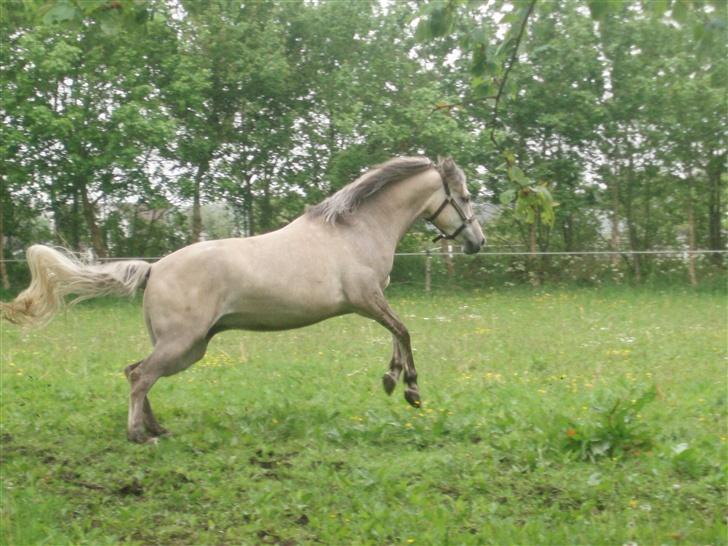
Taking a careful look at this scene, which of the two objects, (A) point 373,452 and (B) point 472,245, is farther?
(B) point 472,245

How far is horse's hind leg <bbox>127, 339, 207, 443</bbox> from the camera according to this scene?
6488 millimetres

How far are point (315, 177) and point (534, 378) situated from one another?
46.1ft

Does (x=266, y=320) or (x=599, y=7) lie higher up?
(x=599, y=7)

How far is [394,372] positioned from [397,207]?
1443 millimetres

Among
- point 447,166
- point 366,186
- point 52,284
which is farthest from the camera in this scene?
point 447,166

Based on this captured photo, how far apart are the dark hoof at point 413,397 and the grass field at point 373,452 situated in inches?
3.6

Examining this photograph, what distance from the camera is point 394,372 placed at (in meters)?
7.12

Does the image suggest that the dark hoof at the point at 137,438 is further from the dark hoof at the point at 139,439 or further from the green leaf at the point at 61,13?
the green leaf at the point at 61,13

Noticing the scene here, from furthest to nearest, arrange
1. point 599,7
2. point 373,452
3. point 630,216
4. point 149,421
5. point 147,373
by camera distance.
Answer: point 630,216, point 149,421, point 147,373, point 373,452, point 599,7

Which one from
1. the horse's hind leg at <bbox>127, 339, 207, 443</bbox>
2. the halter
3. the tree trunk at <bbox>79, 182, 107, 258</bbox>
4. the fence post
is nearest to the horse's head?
the halter

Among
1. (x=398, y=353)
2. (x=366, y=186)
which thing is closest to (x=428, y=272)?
(x=366, y=186)

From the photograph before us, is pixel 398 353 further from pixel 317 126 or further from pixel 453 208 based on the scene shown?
pixel 317 126

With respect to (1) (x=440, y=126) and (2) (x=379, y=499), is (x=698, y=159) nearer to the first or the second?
(1) (x=440, y=126)

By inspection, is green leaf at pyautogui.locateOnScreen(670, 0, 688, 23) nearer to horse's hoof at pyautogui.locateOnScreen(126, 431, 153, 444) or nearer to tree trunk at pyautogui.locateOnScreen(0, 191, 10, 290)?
horse's hoof at pyautogui.locateOnScreen(126, 431, 153, 444)
